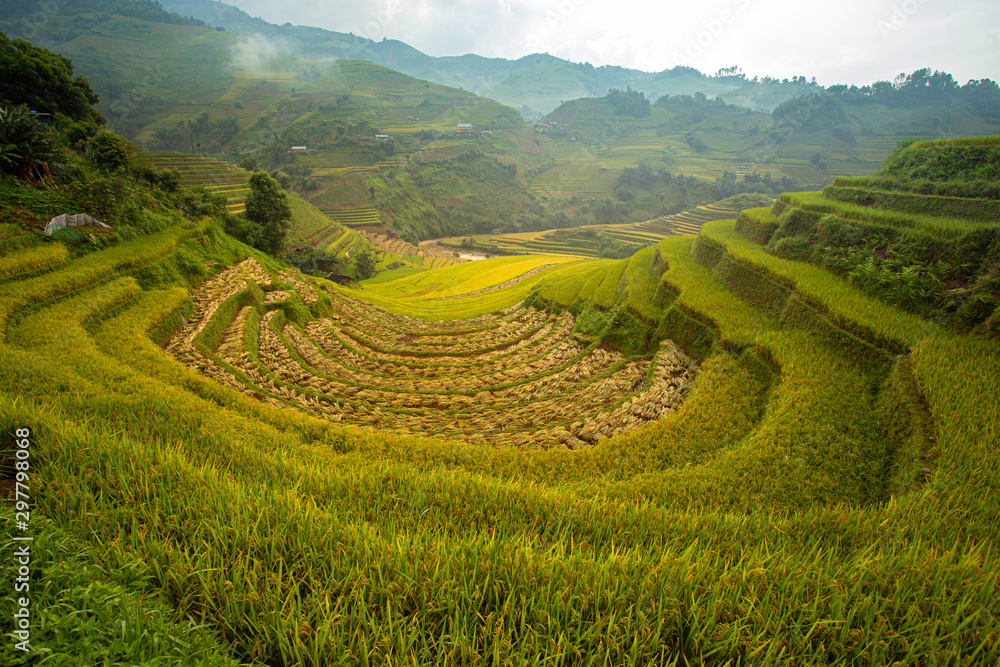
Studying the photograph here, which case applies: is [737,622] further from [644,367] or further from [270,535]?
[644,367]

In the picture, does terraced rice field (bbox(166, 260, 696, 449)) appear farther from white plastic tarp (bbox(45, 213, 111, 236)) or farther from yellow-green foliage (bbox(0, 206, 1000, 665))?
white plastic tarp (bbox(45, 213, 111, 236))

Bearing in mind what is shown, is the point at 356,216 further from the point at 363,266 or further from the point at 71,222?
the point at 71,222

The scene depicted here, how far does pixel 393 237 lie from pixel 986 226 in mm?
77897

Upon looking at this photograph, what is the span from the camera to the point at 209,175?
45.7m

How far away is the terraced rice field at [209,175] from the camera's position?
41894 millimetres

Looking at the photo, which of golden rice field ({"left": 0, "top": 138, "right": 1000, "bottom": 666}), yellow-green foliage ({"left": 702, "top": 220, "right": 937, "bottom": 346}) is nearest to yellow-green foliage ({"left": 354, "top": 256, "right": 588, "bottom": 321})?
golden rice field ({"left": 0, "top": 138, "right": 1000, "bottom": 666})

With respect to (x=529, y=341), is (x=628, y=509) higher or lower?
higher

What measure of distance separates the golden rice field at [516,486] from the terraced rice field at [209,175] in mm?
40038

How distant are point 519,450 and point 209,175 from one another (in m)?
57.4

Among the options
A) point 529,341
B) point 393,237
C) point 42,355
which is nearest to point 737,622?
point 42,355

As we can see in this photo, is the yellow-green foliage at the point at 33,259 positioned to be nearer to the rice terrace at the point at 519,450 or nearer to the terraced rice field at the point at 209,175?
the rice terrace at the point at 519,450

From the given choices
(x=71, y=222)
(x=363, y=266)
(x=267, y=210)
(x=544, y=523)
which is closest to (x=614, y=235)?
(x=363, y=266)

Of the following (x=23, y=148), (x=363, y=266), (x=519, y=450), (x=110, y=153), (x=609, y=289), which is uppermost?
(x=110, y=153)

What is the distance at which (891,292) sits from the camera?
721 centimetres
